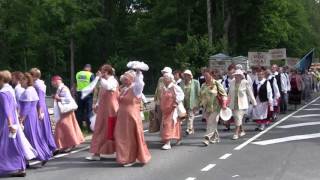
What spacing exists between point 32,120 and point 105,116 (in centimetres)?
150

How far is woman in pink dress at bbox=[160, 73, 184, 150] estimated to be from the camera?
14828 mm

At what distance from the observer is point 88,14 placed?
194 ft

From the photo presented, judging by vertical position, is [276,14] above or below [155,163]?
above

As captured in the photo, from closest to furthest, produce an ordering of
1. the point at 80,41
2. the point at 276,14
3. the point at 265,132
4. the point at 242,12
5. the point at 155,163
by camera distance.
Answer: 1. the point at 155,163
2. the point at 265,132
3. the point at 242,12
4. the point at 276,14
5. the point at 80,41

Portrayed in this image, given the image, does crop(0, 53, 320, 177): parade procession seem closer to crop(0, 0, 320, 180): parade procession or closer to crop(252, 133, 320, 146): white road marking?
crop(0, 0, 320, 180): parade procession

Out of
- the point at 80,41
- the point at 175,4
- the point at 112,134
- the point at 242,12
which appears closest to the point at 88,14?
the point at 80,41

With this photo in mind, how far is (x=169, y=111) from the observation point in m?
14.9

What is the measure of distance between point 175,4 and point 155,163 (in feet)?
141

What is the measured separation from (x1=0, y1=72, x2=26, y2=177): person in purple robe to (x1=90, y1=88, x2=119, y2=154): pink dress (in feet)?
6.83

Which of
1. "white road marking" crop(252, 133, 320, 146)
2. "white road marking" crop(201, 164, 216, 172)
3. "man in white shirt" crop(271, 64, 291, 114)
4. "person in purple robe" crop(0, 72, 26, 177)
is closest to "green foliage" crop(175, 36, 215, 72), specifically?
"man in white shirt" crop(271, 64, 291, 114)

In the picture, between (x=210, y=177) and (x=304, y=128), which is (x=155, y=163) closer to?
(x=210, y=177)

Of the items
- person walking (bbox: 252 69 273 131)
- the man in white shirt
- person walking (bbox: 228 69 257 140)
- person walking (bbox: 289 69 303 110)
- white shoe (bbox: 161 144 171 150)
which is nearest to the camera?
white shoe (bbox: 161 144 171 150)

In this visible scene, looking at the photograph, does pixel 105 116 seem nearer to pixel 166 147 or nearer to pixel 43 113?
pixel 43 113

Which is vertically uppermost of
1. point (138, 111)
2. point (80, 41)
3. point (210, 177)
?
point (80, 41)
